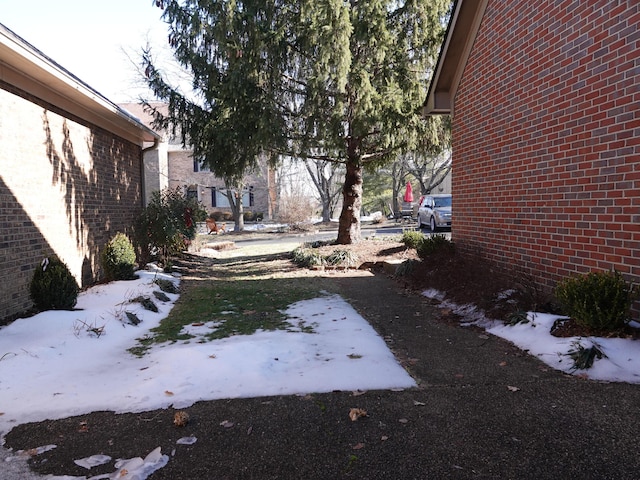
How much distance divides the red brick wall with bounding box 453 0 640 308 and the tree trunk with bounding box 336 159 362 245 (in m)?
5.90

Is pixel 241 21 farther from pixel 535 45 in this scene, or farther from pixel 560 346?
pixel 560 346

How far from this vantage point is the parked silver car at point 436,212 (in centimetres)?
1864

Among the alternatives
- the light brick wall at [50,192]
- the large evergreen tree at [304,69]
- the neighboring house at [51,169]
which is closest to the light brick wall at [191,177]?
the large evergreen tree at [304,69]

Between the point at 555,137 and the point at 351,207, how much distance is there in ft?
27.6

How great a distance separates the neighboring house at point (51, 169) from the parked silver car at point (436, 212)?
12.2m

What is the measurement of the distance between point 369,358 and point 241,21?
9.10 meters

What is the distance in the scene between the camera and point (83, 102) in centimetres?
801

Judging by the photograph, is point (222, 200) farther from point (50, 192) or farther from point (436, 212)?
point (50, 192)

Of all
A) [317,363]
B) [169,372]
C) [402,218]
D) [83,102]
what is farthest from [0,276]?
[402,218]

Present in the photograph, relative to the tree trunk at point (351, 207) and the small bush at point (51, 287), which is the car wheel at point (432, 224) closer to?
the tree trunk at point (351, 207)

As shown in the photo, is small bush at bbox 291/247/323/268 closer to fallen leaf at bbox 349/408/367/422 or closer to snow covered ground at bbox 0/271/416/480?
snow covered ground at bbox 0/271/416/480

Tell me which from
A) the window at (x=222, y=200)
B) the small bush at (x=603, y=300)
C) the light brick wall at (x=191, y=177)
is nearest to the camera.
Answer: the small bush at (x=603, y=300)

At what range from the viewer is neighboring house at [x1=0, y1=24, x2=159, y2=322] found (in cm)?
586

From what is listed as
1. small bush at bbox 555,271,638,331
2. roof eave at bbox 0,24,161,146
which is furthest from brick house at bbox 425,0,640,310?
roof eave at bbox 0,24,161,146
